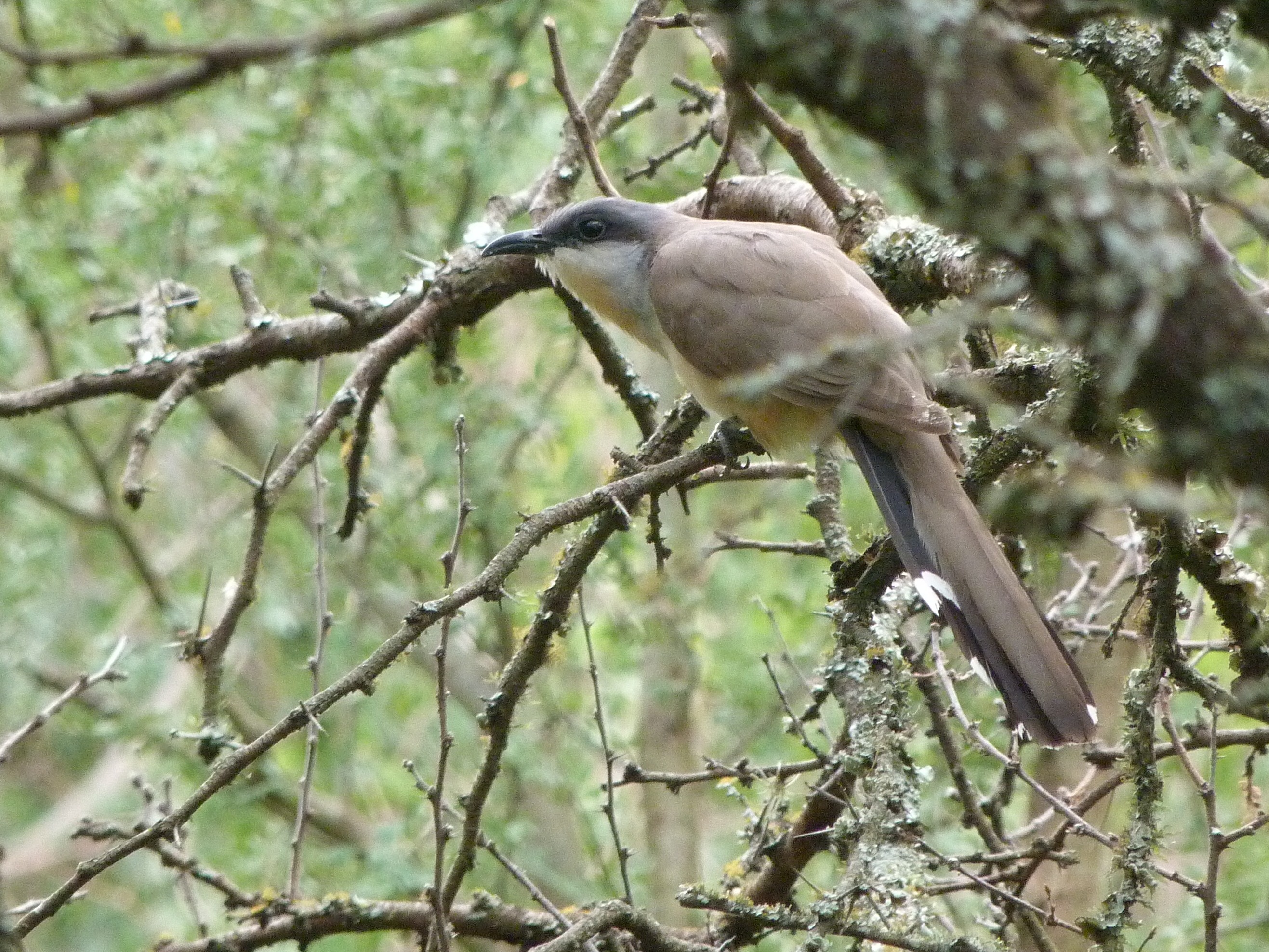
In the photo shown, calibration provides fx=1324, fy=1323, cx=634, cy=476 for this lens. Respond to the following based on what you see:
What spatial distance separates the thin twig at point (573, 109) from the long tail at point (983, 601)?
1.09 m

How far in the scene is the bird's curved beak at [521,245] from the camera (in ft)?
12.0

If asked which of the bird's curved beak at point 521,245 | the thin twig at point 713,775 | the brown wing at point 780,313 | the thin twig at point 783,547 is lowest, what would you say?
the thin twig at point 713,775

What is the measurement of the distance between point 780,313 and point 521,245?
760 mm

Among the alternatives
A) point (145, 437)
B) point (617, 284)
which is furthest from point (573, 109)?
point (145, 437)

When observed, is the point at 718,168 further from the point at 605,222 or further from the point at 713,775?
the point at 713,775

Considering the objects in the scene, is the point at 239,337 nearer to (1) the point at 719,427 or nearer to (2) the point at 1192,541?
(1) the point at 719,427

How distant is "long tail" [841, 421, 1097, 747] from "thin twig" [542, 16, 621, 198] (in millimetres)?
1086

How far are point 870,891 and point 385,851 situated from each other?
304 cm

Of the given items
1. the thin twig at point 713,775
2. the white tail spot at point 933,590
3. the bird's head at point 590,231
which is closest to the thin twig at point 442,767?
the thin twig at point 713,775

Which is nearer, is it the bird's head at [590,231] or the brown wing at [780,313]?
the brown wing at [780,313]

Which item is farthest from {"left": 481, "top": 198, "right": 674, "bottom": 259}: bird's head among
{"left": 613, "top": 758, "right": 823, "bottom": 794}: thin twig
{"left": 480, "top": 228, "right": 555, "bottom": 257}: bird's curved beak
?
{"left": 613, "top": 758, "right": 823, "bottom": 794}: thin twig

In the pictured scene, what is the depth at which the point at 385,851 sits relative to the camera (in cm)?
495

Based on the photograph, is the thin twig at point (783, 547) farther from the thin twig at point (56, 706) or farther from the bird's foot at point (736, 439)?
the thin twig at point (56, 706)

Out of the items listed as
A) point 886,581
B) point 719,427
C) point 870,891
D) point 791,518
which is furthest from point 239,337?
point 791,518
